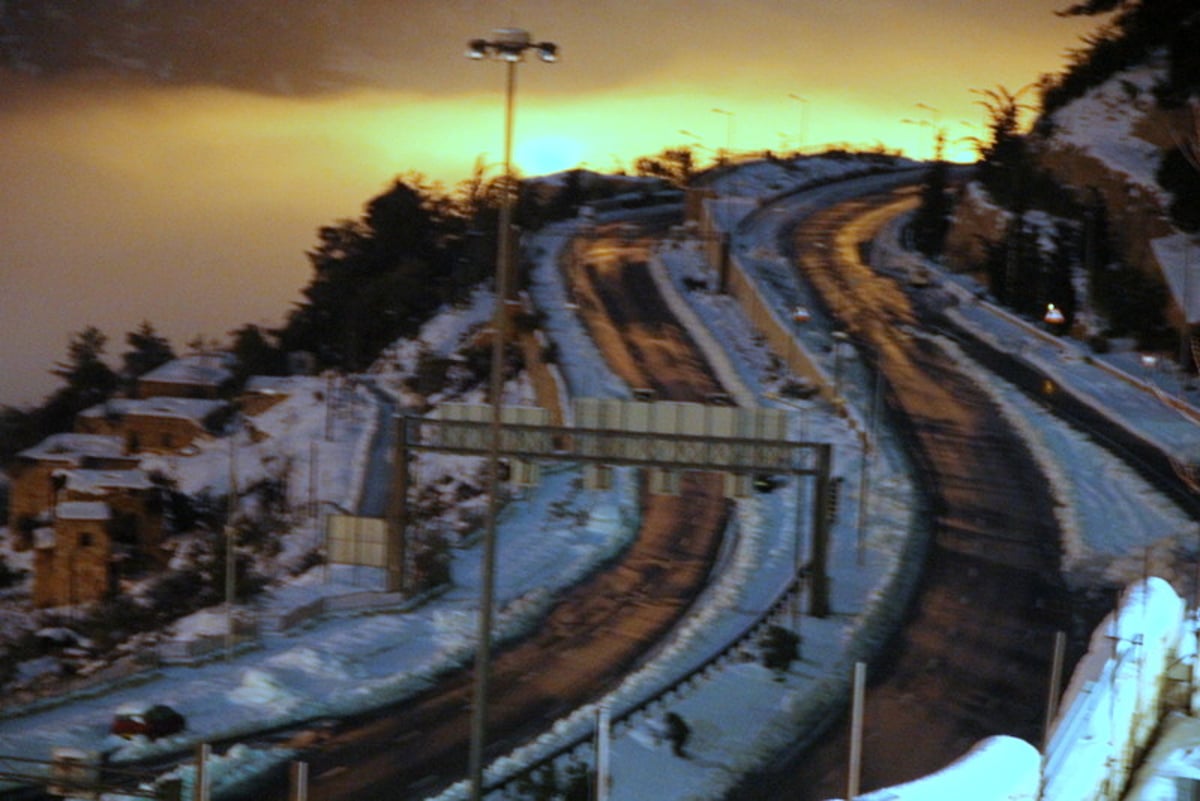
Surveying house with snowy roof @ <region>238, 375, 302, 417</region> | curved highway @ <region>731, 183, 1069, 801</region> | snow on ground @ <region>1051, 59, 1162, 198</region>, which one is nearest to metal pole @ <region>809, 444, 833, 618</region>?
curved highway @ <region>731, 183, 1069, 801</region>

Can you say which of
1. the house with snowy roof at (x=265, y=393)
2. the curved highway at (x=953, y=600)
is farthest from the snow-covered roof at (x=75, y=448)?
the curved highway at (x=953, y=600)

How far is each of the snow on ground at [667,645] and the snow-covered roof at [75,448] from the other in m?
17.1

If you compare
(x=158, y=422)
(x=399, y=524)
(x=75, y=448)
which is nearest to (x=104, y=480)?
(x=75, y=448)

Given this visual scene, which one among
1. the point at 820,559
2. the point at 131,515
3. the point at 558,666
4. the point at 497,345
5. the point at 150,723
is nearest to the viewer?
the point at 497,345

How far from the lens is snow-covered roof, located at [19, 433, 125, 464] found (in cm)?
6606

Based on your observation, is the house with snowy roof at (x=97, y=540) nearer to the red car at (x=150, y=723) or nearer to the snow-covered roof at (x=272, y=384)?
the snow-covered roof at (x=272, y=384)

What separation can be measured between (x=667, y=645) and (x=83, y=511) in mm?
30608

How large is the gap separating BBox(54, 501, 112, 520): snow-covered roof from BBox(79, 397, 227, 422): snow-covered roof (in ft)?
48.5

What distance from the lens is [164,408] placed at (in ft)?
230

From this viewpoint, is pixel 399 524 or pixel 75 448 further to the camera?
pixel 75 448

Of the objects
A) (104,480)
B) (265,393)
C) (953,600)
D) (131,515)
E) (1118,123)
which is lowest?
(131,515)

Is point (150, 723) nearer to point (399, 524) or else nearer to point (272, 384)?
point (399, 524)

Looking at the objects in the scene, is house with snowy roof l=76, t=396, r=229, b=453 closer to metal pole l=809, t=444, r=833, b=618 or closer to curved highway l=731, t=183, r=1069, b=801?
curved highway l=731, t=183, r=1069, b=801

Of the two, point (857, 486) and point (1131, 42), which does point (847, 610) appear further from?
point (1131, 42)
